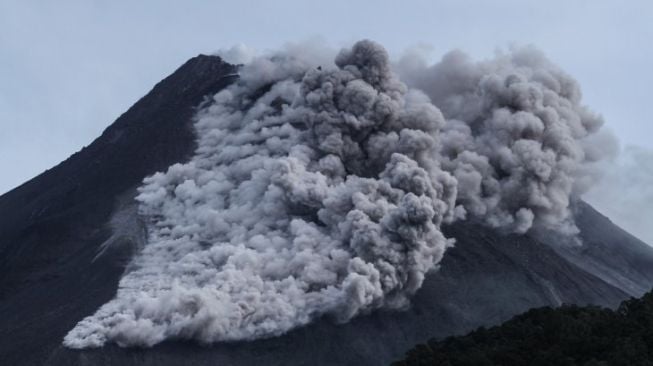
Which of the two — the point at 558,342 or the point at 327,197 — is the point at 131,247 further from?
the point at 558,342

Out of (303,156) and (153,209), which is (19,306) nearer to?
(153,209)

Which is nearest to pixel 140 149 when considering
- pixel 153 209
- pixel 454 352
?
pixel 153 209

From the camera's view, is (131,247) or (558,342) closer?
(558,342)

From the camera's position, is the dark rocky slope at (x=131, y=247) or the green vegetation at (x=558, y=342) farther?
the dark rocky slope at (x=131, y=247)

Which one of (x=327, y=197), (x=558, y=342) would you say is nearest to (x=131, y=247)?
(x=327, y=197)

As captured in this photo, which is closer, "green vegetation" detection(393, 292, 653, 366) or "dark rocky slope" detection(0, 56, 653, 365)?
"green vegetation" detection(393, 292, 653, 366)
